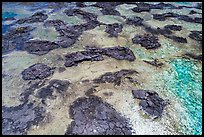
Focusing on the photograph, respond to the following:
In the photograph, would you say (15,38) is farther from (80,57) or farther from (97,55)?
(97,55)

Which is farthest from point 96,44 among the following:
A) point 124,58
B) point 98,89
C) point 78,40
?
point 98,89

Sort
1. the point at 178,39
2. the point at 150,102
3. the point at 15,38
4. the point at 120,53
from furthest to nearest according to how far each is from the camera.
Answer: the point at 15,38 → the point at 178,39 → the point at 120,53 → the point at 150,102

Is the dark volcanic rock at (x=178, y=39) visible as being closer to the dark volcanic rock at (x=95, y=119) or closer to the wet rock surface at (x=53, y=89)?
the dark volcanic rock at (x=95, y=119)

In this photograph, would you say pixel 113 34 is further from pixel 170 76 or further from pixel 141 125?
pixel 141 125

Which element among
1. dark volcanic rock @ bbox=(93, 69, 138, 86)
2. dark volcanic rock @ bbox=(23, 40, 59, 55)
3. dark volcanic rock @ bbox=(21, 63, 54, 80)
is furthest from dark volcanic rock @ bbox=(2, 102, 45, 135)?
dark volcanic rock @ bbox=(23, 40, 59, 55)

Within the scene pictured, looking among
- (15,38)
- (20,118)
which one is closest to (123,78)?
(20,118)

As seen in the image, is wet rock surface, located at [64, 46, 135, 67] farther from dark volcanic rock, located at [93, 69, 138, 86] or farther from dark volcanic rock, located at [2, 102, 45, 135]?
dark volcanic rock, located at [2, 102, 45, 135]

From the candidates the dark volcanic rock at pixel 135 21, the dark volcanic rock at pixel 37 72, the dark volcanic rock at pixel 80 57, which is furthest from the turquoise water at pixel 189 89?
the dark volcanic rock at pixel 37 72
